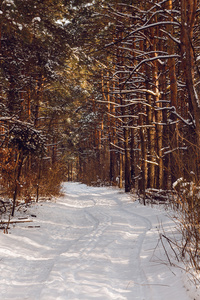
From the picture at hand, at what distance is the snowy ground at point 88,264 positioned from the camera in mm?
3473

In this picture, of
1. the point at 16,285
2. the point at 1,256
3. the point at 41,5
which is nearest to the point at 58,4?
the point at 41,5

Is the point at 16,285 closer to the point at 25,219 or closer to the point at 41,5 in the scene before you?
the point at 25,219

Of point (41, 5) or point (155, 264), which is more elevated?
point (41, 5)

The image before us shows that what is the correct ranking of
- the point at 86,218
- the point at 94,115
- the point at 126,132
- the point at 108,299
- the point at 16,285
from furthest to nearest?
1. the point at 94,115
2. the point at 126,132
3. the point at 86,218
4. the point at 16,285
5. the point at 108,299

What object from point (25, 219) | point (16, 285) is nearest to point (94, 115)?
point (25, 219)

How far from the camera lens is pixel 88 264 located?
452 centimetres

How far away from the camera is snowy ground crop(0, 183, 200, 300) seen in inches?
137

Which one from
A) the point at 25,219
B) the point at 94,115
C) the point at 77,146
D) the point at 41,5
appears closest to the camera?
the point at 25,219

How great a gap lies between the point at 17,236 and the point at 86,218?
3.55m

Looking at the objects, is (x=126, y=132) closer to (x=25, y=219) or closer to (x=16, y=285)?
(x=25, y=219)

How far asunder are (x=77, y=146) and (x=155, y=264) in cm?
3801

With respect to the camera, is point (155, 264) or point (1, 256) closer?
point (155, 264)

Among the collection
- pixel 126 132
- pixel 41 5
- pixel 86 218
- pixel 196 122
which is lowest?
pixel 86 218

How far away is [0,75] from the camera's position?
8469mm
